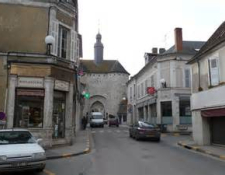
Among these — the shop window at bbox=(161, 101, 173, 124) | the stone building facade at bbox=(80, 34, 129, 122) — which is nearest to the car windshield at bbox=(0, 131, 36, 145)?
the shop window at bbox=(161, 101, 173, 124)

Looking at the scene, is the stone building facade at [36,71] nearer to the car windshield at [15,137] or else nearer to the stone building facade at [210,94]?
the car windshield at [15,137]

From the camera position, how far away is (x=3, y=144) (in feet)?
27.8

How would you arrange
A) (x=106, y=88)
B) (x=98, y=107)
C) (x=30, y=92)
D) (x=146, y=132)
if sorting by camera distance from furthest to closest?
(x=98, y=107) < (x=106, y=88) < (x=146, y=132) < (x=30, y=92)

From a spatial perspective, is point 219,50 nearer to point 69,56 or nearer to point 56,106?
point 69,56

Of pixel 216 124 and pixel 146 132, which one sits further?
pixel 146 132

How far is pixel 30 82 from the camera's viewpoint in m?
13.9

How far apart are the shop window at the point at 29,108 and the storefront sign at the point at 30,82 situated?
277 millimetres

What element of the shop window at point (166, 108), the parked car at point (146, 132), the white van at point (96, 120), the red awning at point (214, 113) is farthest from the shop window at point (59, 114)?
the white van at point (96, 120)

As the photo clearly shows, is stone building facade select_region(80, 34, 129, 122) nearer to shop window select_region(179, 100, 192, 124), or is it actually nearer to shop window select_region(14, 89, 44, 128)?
shop window select_region(179, 100, 192, 124)

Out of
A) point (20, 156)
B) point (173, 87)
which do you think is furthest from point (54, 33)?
point (173, 87)

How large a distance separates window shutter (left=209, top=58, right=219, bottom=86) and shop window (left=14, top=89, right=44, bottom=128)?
9.79m

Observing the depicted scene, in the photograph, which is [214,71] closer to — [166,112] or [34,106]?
[34,106]

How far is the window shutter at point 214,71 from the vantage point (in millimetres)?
14711

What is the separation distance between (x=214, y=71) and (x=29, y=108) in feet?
35.0
